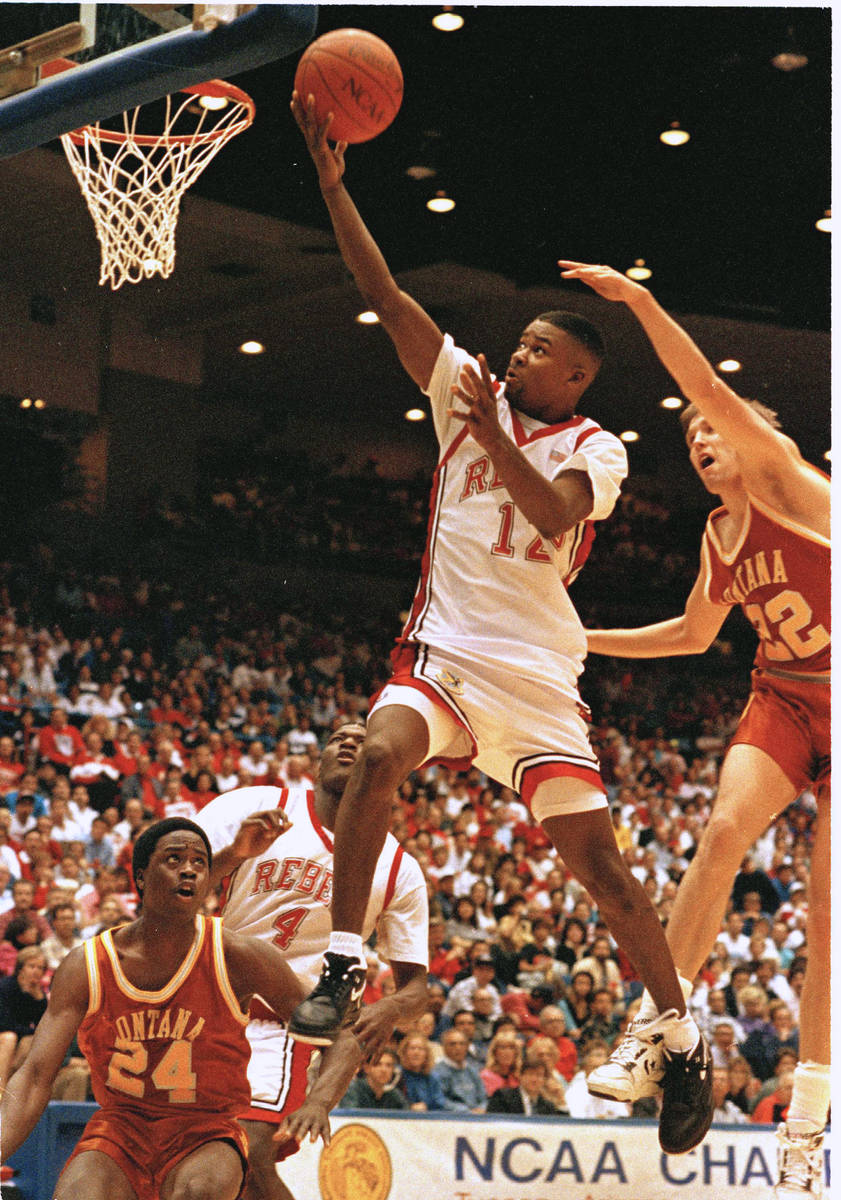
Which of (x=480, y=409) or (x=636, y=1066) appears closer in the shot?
(x=480, y=409)

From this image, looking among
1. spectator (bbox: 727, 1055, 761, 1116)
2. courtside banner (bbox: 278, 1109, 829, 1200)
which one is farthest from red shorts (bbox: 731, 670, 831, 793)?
spectator (bbox: 727, 1055, 761, 1116)

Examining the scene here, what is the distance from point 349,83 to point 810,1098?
363 centimetres

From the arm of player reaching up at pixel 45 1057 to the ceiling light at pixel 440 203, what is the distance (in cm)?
1114

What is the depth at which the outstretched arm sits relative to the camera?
5.63m

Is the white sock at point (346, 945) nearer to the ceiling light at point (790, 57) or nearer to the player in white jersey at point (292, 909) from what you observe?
the player in white jersey at point (292, 909)

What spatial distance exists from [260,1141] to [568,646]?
2.18 metres

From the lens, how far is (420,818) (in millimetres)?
13055

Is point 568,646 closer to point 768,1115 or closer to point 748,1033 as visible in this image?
point 768,1115

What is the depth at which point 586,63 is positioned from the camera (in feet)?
42.0

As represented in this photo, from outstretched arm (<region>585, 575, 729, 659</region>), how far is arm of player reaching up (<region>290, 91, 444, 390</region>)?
142 cm

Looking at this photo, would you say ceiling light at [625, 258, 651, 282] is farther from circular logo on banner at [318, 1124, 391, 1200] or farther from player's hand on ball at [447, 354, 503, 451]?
player's hand on ball at [447, 354, 503, 451]

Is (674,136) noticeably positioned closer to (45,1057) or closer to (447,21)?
(447,21)

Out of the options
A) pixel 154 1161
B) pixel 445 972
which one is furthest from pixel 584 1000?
pixel 154 1161

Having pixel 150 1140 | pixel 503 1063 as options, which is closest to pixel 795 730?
pixel 150 1140
